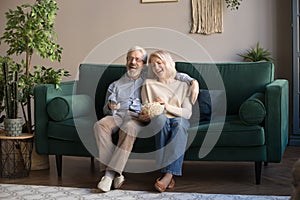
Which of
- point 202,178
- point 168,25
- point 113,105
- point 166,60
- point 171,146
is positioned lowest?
point 202,178

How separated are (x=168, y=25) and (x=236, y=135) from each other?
2262mm

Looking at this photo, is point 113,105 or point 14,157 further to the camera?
point 14,157

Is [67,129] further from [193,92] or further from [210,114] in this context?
[210,114]

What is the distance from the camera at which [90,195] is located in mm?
3309

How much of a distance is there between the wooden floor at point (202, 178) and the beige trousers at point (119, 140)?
19 cm

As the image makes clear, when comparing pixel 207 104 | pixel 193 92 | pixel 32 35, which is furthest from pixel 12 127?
pixel 207 104

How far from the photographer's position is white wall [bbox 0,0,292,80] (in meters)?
5.18

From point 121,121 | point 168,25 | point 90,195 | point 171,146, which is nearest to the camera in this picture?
point 90,195

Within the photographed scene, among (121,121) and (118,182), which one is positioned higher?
(121,121)

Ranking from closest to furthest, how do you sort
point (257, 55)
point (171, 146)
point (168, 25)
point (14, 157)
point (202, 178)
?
point (171, 146) → point (202, 178) → point (14, 157) → point (257, 55) → point (168, 25)

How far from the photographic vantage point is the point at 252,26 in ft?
17.1

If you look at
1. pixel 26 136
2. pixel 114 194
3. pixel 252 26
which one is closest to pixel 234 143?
pixel 114 194

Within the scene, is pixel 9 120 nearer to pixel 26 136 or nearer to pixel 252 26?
pixel 26 136


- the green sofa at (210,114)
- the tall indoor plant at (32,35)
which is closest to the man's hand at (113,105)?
the green sofa at (210,114)
